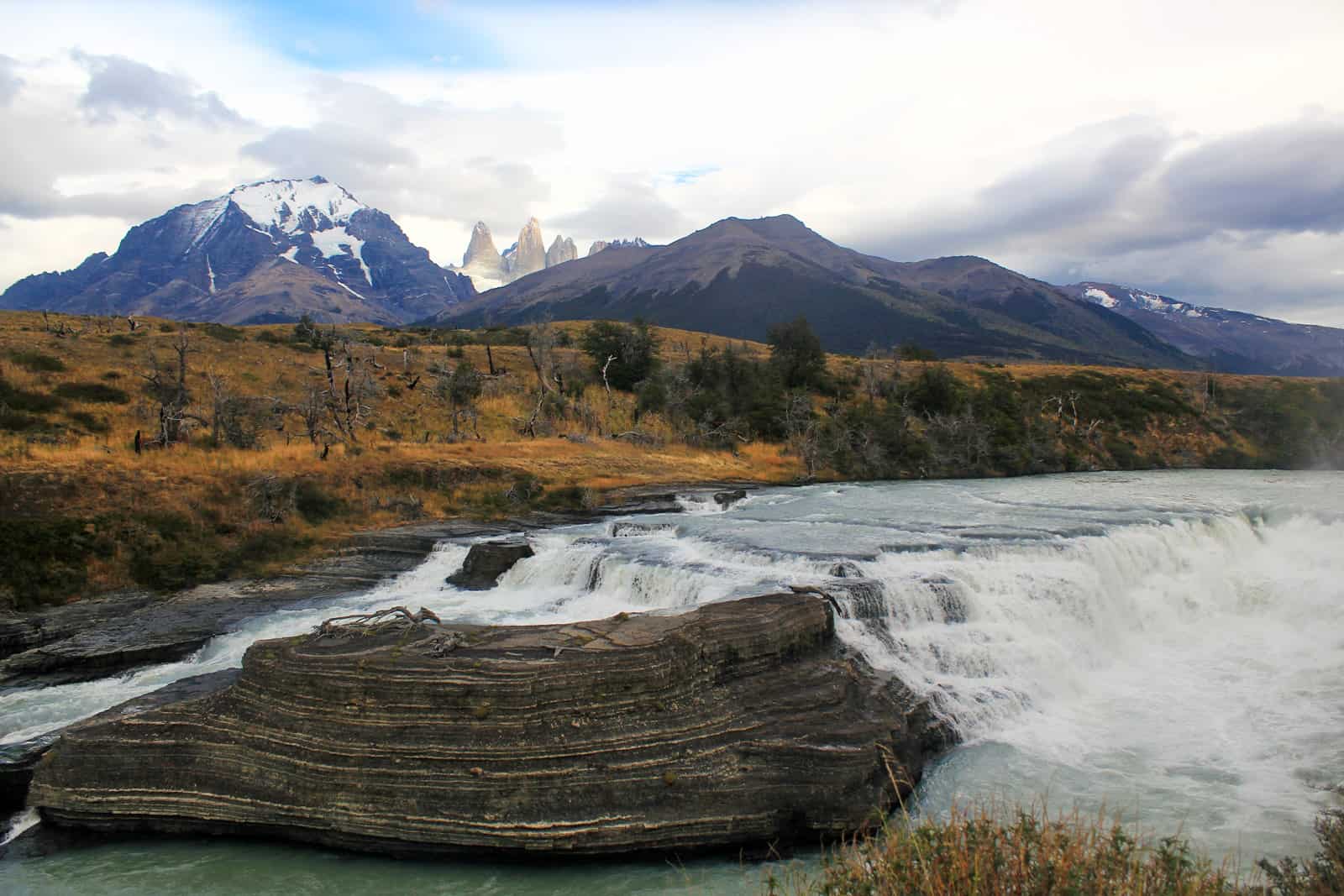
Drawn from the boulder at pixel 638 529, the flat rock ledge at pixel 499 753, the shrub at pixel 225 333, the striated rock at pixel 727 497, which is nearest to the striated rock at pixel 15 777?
the flat rock ledge at pixel 499 753

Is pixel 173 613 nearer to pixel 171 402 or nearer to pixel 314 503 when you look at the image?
pixel 314 503

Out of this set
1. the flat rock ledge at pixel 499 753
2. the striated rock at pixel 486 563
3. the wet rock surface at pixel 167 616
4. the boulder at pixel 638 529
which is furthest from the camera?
the boulder at pixel 638 529

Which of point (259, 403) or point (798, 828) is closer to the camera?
point (798, 828)

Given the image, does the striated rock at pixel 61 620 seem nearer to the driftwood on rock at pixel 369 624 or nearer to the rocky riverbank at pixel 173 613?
the rocky riverbank at pixel 173 613

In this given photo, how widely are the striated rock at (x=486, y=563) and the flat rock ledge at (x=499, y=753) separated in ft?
30.4

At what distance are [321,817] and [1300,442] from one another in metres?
61.2

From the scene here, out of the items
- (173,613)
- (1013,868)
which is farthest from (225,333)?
(1013,868)

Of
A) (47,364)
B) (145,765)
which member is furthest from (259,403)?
(145,765)

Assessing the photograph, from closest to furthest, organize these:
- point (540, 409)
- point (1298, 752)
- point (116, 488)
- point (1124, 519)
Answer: point (1298, 752)
point (116, 488)
point (1124, 519)
point (540, 409)

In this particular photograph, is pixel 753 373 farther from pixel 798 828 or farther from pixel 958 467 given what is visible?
pixel 798 828

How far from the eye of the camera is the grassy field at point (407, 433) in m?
20.1

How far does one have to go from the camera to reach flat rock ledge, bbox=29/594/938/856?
28.9 ft

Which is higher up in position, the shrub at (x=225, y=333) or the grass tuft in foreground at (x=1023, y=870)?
the shrub at (x=225, y=333)

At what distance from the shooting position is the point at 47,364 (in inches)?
1330
